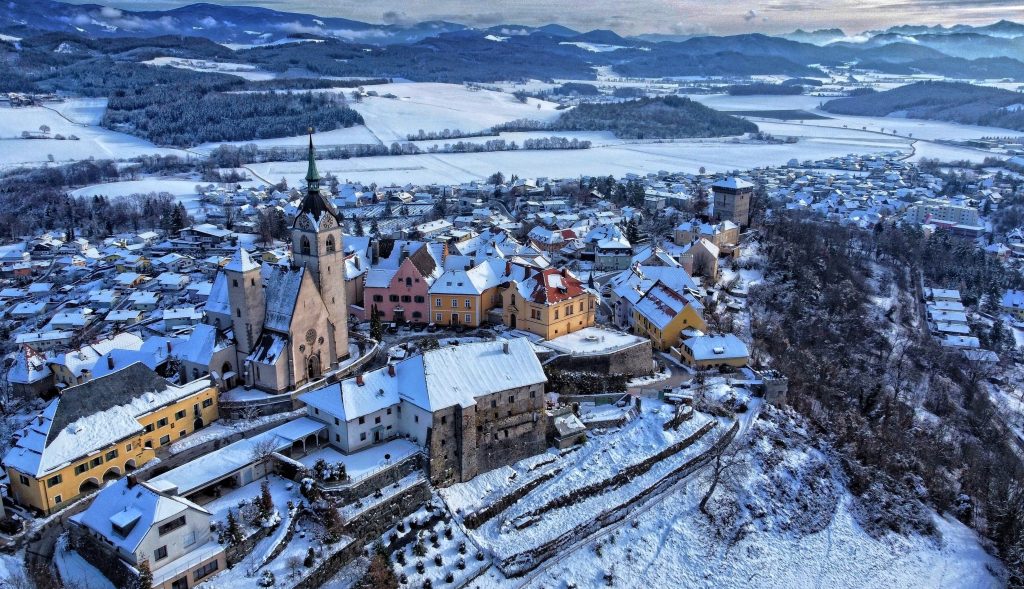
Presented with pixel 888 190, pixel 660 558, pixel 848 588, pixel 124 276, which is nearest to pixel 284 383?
pixel 660 558

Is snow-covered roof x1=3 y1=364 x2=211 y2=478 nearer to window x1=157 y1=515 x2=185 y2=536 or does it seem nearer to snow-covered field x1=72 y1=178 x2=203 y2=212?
window x1=157 y1=515 x2=185 y2=536

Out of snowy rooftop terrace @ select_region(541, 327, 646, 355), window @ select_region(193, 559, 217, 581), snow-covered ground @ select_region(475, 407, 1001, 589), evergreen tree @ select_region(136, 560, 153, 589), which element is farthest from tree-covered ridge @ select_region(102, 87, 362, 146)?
evergreen tree @ select_region(136, 560, 153, 589)

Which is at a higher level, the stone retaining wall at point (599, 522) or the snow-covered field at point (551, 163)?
the snow-covered field at point (551, 163)

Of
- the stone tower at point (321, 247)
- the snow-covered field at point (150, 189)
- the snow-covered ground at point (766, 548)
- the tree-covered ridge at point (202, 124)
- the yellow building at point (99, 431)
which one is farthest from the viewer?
the tree-covered ridge at point (202, 124)

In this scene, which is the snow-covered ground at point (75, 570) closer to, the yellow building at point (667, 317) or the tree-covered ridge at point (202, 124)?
the yellow building at point (667, 317)

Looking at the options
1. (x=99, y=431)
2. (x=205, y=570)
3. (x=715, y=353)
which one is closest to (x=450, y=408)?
(x=205, y=570)

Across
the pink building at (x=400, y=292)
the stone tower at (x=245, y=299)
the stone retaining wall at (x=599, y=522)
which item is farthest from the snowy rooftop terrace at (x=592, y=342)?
the stone tower at (x=245, y=299)
